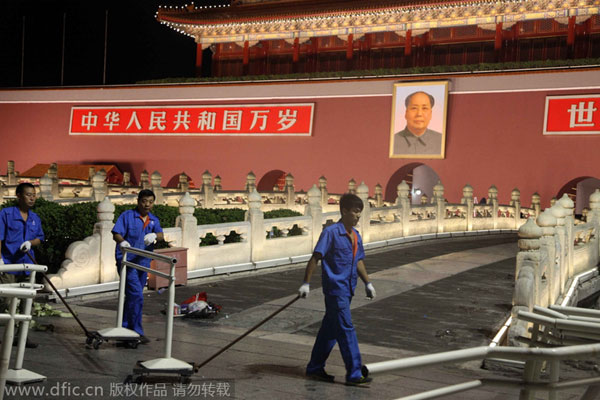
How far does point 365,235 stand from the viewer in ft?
49.8

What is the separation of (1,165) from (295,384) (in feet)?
94.5

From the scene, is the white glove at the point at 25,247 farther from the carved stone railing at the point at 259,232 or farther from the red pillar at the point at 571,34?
the red pillar at the point at 571,34

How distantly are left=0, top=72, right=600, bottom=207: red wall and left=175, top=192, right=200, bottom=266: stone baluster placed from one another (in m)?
14.1

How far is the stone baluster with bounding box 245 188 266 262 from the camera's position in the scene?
12.1m

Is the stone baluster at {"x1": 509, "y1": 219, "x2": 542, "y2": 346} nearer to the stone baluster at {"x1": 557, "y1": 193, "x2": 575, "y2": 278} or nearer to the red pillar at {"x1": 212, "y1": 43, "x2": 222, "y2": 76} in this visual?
the stone baluster at {"x1": 557, "y1": 193, "x2": 575, "y2": 278}

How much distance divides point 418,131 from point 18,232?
18.3 metres

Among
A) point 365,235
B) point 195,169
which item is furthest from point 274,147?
point 365,235

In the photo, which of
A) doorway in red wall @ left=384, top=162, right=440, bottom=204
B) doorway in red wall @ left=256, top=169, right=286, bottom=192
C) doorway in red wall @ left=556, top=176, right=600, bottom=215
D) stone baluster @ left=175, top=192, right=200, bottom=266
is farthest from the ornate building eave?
stone baluster @ left=175, top=192, right=200, bottom=266

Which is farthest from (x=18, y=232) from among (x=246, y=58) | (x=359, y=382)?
(x=246, y=58)

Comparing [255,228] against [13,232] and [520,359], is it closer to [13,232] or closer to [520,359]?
[13,232]

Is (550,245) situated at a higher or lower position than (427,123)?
lower

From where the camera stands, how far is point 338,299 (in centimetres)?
560

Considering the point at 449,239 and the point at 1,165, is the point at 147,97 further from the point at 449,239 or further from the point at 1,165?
the point at 449,239

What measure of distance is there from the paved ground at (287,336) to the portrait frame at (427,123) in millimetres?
11230
